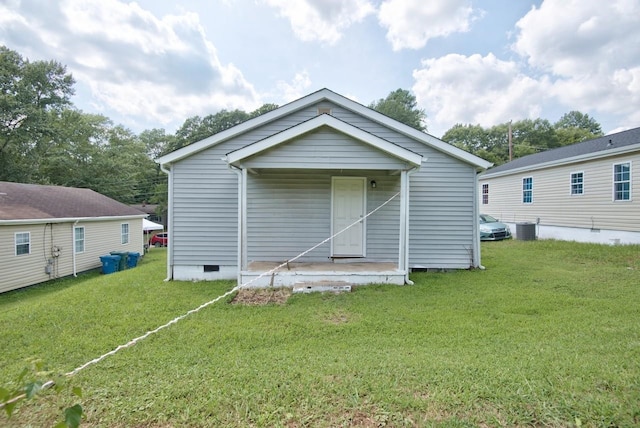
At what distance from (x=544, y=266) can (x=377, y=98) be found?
123 feet

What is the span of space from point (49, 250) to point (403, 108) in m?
37.2

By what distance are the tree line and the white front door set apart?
1204cm

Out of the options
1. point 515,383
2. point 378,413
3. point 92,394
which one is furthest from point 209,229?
point 515,383

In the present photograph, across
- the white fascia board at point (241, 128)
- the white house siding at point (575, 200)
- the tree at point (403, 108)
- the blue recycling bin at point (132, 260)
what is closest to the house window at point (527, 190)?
the white house siding at point (575, 200)

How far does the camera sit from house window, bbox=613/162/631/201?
9828 mm

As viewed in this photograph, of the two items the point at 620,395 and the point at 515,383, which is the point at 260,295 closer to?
the point at 515,383

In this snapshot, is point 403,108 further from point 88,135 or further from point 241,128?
point 88,135

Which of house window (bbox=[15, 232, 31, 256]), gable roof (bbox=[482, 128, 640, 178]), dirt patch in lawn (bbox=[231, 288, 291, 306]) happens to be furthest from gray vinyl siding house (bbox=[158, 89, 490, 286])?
house window (bbox=[15, 232, 31, 256])

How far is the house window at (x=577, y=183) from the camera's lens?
11567 mm

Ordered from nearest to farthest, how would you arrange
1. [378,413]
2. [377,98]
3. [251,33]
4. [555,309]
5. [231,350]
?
[378,413] → [231,350] → [555,309] → [251,33] → [377,98]

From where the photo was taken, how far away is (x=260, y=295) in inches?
221

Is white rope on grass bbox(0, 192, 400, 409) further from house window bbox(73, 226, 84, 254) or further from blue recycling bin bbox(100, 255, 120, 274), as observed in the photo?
house window bbox(73, 226, 84, 254)

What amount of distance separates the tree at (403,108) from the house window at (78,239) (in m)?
33.4

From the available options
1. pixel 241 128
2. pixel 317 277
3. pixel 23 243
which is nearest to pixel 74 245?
pixel 23 243
